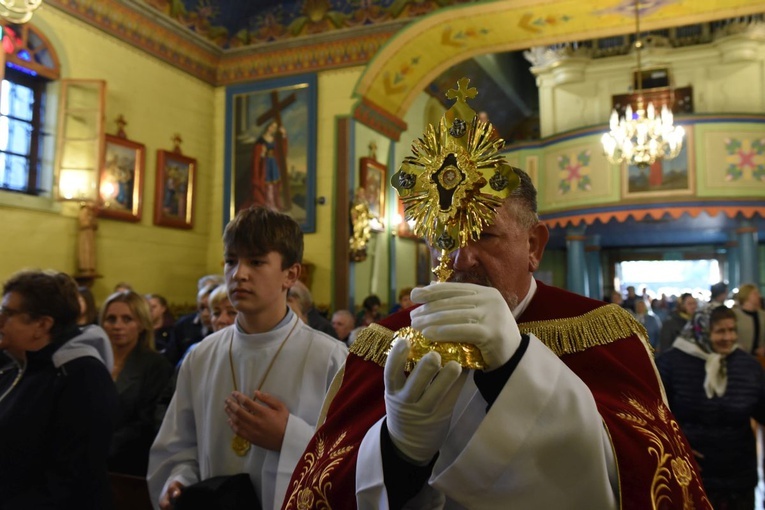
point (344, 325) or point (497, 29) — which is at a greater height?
Answer: point (497, 29)

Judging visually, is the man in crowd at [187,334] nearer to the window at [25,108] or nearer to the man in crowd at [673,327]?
the window at [25,108]

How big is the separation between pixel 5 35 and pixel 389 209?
648 cm

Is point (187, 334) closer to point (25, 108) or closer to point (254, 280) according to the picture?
point (254, 280)

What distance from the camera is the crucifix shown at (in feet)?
34.9

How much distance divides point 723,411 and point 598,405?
276cm

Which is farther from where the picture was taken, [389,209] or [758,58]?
[758,58]

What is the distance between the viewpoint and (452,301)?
52.3 inches

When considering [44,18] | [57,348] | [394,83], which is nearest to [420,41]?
[394,83]

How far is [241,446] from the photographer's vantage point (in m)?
2.37

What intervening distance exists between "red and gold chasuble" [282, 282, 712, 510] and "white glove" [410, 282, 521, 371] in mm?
428

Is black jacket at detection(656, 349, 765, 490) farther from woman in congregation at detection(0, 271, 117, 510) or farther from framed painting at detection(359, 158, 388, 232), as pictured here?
framed painting at detection(359, 158, 388, 232)

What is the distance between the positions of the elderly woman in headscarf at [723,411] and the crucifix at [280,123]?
298 inches

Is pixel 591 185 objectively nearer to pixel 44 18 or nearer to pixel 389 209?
pixel 389 209

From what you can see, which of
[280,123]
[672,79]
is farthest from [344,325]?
[672,79]
